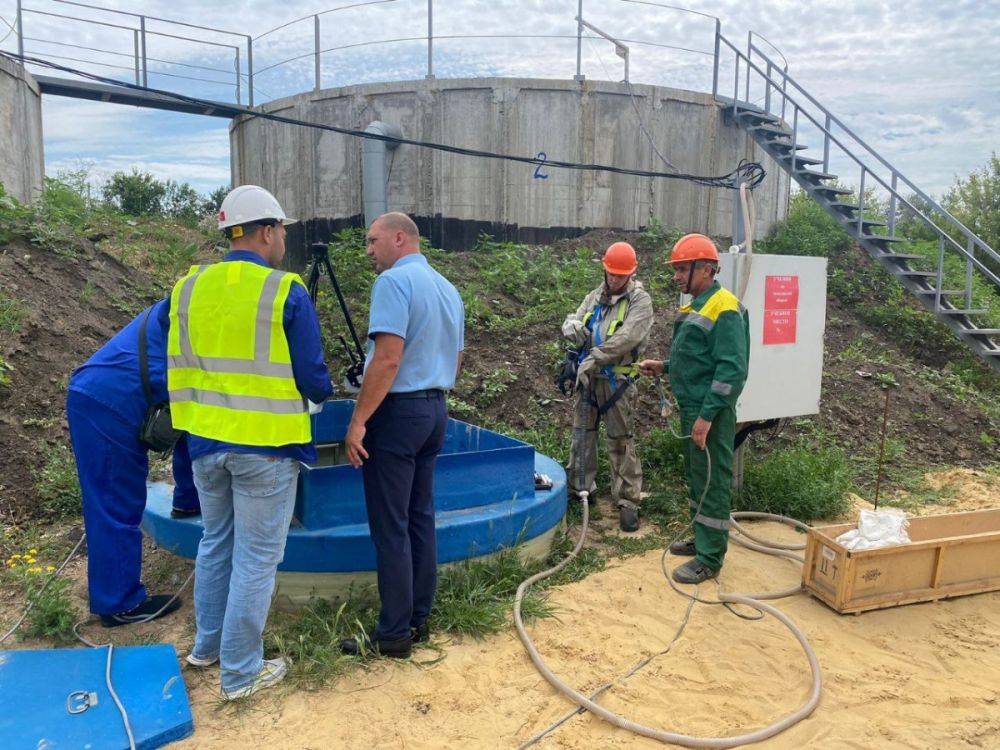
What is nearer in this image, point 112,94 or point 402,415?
point 402,415

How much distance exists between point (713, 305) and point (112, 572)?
3.76 m

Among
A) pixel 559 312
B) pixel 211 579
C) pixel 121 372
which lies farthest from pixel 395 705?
pixel 559 312

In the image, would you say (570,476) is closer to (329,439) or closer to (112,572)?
(329,439)

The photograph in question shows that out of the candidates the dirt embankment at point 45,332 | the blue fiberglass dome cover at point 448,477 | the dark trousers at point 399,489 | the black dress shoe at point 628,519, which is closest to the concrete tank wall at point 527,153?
the dirt embankment at point 45,332

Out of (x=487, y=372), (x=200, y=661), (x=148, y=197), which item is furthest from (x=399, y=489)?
(x=148, y=197)

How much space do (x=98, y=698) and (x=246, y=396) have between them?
1.45 m

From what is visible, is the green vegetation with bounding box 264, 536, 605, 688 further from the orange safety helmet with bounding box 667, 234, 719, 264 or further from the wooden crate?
the orange safety helmet with bounding box 667, 234, 719, 264

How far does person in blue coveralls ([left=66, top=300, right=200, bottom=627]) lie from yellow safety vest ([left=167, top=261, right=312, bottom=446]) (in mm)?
733

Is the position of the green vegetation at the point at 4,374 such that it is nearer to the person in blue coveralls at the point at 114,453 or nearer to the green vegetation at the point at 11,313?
the green vegetation at the point at 11,313

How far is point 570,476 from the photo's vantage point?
5.82 metres

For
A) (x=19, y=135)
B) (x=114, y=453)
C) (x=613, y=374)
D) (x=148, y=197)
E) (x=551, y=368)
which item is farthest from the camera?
(x=148, y=197)

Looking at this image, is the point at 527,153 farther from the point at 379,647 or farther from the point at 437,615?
the point at 379,647

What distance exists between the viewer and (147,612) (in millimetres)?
3951

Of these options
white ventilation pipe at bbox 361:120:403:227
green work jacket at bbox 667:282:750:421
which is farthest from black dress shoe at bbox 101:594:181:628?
white ventilation pipe at bbox 361:120:403:227
